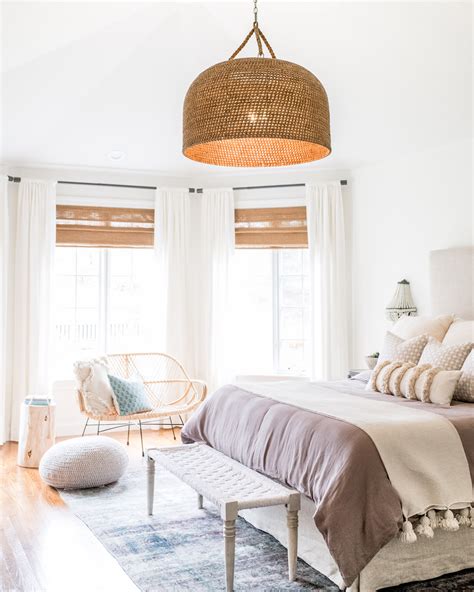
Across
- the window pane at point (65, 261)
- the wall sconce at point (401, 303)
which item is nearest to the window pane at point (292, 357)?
the wall sconce at point (401, 303)

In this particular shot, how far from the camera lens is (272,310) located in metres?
6.64

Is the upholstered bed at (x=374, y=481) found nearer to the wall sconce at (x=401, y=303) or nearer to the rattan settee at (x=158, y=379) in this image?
the wall sconce at (x=401, y=303)

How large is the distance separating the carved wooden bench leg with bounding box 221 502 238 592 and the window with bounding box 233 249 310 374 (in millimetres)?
3737

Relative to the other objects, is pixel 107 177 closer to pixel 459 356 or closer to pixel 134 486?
pixel 134 486

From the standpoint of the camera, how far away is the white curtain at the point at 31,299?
5.97 m

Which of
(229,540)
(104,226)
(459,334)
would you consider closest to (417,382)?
(459,334)

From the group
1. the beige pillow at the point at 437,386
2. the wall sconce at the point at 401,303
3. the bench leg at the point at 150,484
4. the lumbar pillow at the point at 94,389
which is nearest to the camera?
the beige pillow at the point at 437,386

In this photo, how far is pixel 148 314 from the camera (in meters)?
6.43

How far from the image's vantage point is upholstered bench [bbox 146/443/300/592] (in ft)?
9.16

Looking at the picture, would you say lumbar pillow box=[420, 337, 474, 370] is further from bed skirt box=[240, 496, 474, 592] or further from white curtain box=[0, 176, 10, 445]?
white curtain box=[0, 176, 10, 445]

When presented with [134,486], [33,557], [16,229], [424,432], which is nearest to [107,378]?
[134,486]

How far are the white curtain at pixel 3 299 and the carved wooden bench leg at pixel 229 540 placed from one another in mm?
3624

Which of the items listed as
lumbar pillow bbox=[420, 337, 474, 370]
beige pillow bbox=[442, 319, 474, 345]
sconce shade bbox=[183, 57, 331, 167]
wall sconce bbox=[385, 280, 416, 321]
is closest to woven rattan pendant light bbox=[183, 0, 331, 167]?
sconce shade bbox=[183, 57, 331, 167]

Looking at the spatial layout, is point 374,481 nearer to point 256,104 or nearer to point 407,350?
point 256,104
